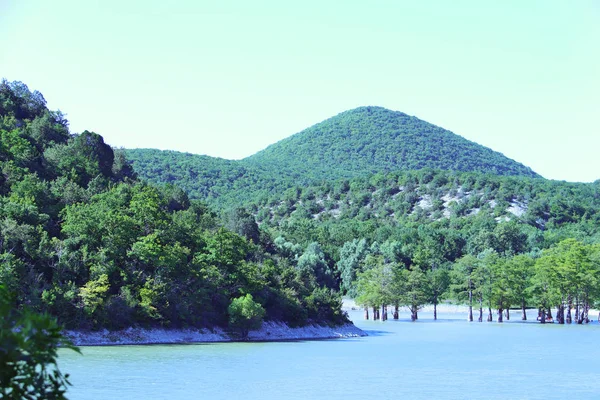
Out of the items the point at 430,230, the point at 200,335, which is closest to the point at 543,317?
the point at 430,230

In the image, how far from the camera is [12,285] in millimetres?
43469

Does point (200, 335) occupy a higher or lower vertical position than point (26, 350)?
lower

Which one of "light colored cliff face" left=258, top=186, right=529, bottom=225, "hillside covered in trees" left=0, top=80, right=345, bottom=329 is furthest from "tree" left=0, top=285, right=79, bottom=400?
"light colored cliff face" left=258, top=186, right=529, bottom=225

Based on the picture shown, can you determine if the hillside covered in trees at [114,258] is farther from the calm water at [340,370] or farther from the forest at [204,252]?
the calm water at [340,370]

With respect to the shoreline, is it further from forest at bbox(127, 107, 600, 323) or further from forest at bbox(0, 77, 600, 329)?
forest at bbox(127, 107, 600, 323)

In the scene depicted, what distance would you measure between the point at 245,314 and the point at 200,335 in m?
3.24

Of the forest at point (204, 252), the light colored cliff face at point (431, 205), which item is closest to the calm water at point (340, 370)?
→ the forest at point (204, 252)

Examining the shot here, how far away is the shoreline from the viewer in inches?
1880

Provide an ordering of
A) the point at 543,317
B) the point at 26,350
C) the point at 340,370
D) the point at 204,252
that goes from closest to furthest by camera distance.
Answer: the point at 26,350 → the point at 340,370 → the point at 204,252 → the point at 543,317

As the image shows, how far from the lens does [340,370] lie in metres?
40.3

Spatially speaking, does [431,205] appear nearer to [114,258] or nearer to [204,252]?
[204,252]

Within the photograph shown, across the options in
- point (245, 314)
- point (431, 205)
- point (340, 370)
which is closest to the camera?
point (340, 370)

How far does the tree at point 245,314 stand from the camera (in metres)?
53.7

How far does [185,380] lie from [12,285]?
14.3 meters
